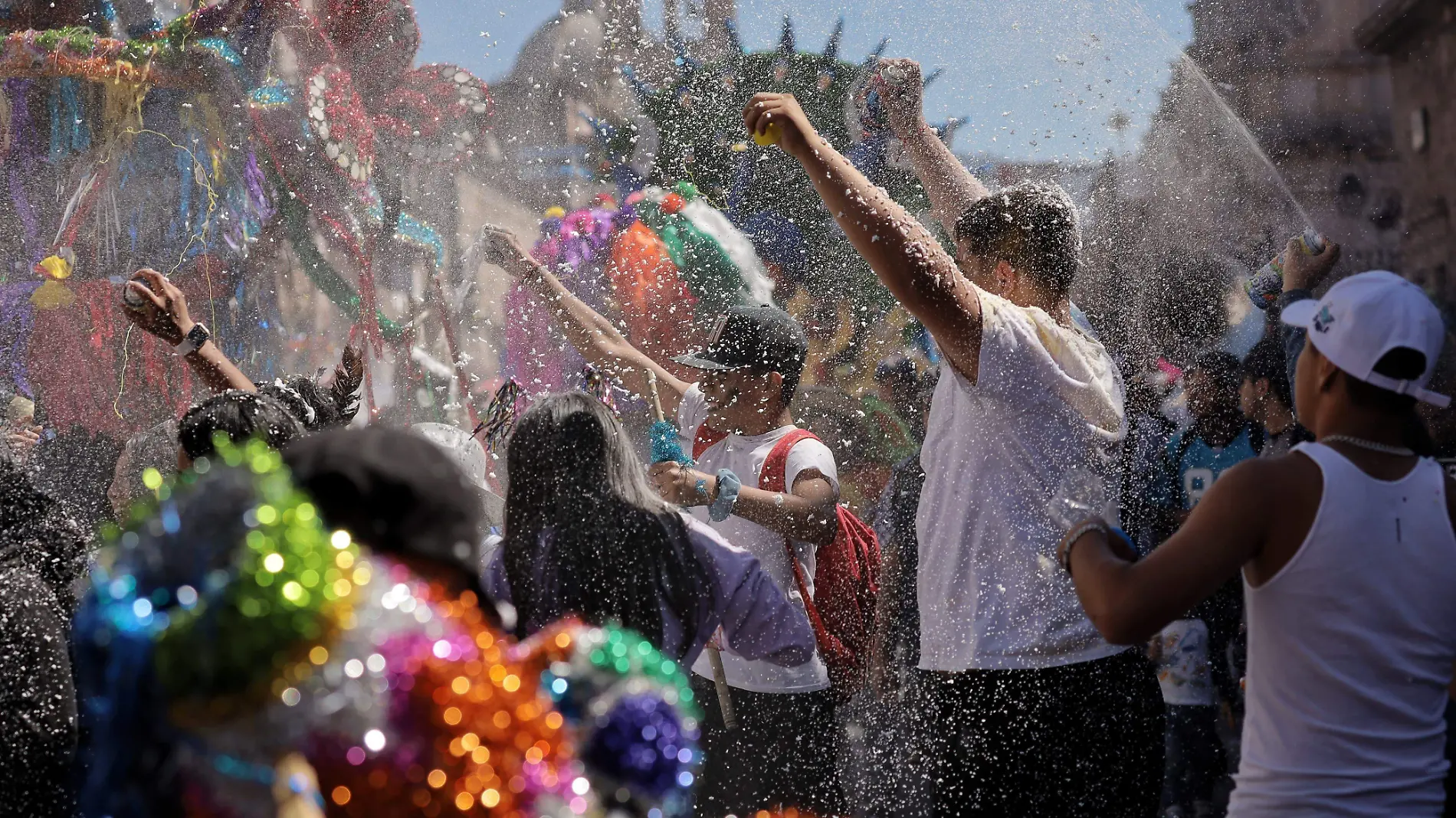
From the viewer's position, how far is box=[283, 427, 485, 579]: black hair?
3.92ft

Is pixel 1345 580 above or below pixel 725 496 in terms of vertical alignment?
above

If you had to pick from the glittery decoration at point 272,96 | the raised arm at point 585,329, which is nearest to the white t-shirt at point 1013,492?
the raised arm at point 585,329

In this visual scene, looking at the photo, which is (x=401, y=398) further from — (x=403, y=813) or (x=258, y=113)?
(x=403, y=813)

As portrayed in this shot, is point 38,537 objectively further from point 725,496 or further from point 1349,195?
point 1349,195

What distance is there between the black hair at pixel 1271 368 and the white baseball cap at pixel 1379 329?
1953mm

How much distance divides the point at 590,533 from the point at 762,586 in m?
0.34

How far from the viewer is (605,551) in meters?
1.89

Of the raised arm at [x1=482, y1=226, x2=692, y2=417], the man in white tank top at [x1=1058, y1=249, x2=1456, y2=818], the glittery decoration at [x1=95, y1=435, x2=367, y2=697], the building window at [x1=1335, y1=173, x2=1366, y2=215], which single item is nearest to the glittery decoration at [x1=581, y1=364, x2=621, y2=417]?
the raised arm at [x1=482, y1=226, x2=692, y2=417]

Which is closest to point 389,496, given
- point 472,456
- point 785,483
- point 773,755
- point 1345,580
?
point 1345,580

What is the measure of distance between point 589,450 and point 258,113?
11.2 feet

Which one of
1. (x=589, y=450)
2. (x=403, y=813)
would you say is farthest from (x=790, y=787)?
(x=403, y=813)

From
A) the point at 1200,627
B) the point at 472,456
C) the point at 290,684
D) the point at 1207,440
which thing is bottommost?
the point at 1200,627

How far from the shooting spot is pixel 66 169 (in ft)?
16.1

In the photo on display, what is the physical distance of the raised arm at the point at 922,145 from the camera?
274 centimetres
